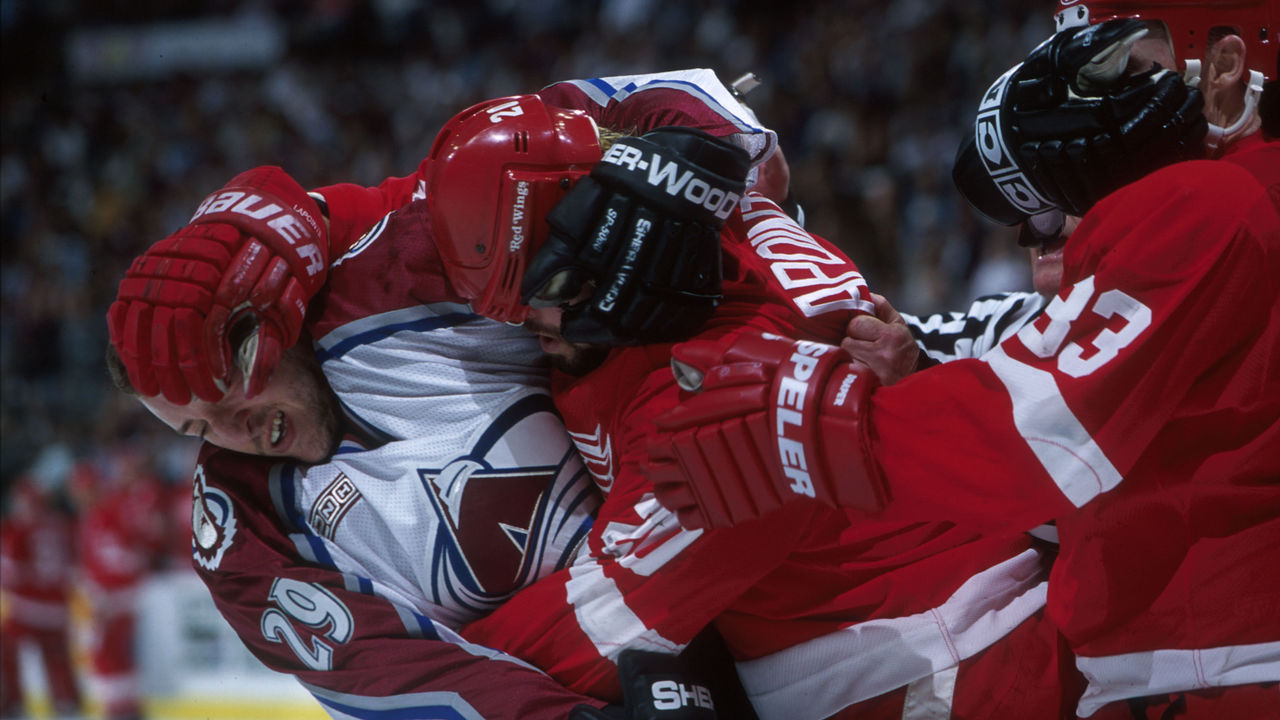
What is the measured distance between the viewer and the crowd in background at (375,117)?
5.96 meters

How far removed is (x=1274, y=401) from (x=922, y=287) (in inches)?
162

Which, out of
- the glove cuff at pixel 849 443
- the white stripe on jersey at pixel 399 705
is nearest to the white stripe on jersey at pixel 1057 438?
the glove cuff at pixel 849 443

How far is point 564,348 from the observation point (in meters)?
1.98

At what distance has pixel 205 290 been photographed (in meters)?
1.86

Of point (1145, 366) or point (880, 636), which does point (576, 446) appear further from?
point (1145, 366)

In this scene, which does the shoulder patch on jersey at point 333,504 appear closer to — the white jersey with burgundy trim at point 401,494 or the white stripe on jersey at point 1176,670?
the white jersey with burgundy trim at point 401,494

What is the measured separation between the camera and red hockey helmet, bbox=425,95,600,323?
1.75 meters

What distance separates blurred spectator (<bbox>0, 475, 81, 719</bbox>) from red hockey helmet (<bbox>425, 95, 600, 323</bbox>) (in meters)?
6.23

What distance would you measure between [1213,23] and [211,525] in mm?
1707

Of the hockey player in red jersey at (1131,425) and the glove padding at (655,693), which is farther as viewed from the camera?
the glove padding at (655,693)

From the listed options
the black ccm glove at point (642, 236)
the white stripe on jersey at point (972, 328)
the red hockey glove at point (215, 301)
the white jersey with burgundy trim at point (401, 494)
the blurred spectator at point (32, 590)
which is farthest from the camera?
the blurred spectator at point (32, 590)

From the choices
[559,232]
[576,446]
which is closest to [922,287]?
[576,446]

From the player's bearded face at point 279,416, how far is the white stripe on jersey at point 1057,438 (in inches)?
49.9

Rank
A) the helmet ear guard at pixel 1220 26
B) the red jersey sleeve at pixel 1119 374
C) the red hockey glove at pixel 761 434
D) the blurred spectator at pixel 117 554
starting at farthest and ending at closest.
Result: the blurred spectator at pixel 117 554, the helmet ear guard at pixel 1220 26, the red hockey glove at pixel 761 434, the red jersey sleeve at pixel 1119 374
